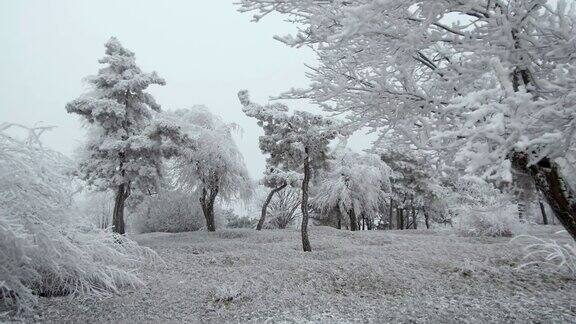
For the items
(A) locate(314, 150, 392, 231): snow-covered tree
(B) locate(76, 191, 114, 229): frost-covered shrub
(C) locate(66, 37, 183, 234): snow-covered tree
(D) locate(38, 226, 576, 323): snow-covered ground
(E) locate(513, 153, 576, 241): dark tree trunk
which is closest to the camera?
(E) locate(513, 153, 576, 241): dark tree trunk

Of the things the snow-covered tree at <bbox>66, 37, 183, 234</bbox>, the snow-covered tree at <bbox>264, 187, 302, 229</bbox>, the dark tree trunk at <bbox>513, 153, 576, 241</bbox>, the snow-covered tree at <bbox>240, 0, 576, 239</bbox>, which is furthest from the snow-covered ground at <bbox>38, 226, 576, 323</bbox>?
the snow-covered tree at <bbox>264, 187, 302, 229</bbox>

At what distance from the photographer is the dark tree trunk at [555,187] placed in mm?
3605

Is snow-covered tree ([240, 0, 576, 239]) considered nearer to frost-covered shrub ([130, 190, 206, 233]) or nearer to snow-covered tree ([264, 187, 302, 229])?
frost-covered shrub ([130, 190, 206, 233])

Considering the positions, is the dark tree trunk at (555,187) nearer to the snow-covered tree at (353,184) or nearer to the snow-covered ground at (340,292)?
the snow-covered ground at (340,292)

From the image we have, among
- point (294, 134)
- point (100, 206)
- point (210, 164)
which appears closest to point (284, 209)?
point (210, 164)

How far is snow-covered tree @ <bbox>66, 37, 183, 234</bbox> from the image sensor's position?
12555 millimetres

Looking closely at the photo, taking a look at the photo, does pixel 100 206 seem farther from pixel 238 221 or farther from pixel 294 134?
pixel 294 134

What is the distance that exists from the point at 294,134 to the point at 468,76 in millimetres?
7758

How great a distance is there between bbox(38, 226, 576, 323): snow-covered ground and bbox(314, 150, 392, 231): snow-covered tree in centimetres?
1532

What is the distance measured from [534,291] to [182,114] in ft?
53.9

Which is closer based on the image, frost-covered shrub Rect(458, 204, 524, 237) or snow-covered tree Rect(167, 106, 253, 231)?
frost-covered shrub Rect(458, 204, 524, 237)

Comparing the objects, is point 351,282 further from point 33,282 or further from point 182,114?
point 182,114

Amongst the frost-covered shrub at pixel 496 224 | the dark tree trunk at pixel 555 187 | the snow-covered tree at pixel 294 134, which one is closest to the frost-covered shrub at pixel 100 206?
the snow-covered tree at pixel 294 134

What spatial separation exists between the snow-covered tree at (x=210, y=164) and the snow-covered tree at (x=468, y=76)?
12351 millimetres
